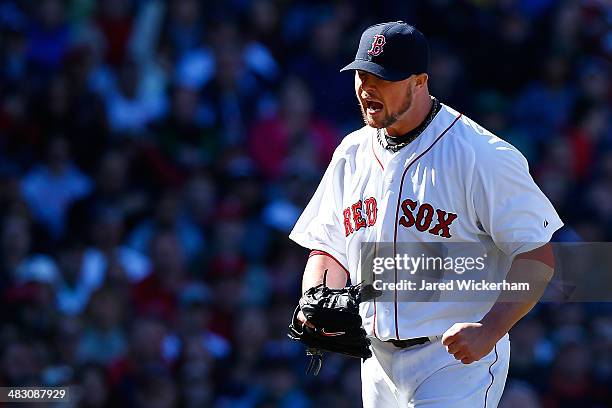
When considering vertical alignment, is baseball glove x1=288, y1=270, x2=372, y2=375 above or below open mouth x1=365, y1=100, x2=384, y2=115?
below

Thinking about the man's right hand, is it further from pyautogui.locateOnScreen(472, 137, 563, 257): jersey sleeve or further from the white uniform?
pyautogui.locateOnScreen(472, 137, 563, 257): jersey sleeve

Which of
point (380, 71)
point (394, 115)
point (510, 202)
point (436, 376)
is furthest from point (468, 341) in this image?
point (380, 71)

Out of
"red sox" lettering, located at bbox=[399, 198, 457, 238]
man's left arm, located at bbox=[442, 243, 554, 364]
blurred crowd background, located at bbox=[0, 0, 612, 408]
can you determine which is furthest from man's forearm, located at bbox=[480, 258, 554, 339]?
blurred crowd background, located at bbox=[0, 0, 612, 408]

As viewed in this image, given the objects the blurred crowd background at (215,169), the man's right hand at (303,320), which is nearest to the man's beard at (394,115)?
the man's right hand at (303,320)

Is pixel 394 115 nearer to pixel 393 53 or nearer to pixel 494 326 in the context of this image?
pixel 393 53

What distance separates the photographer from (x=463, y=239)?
4066mm

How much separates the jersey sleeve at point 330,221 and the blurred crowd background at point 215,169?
2972mm

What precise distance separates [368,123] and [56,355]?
147 inches

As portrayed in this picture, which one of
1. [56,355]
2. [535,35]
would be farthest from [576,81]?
[56,355]

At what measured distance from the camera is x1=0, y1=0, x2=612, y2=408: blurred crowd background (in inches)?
290

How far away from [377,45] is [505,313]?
1.01 meters

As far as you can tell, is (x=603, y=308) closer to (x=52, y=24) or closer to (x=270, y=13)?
(x=270, y=13)

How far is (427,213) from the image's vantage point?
4059 millimetres

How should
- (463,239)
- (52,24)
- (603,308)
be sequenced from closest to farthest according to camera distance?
(463,239)
(603,308)
(52,24)
